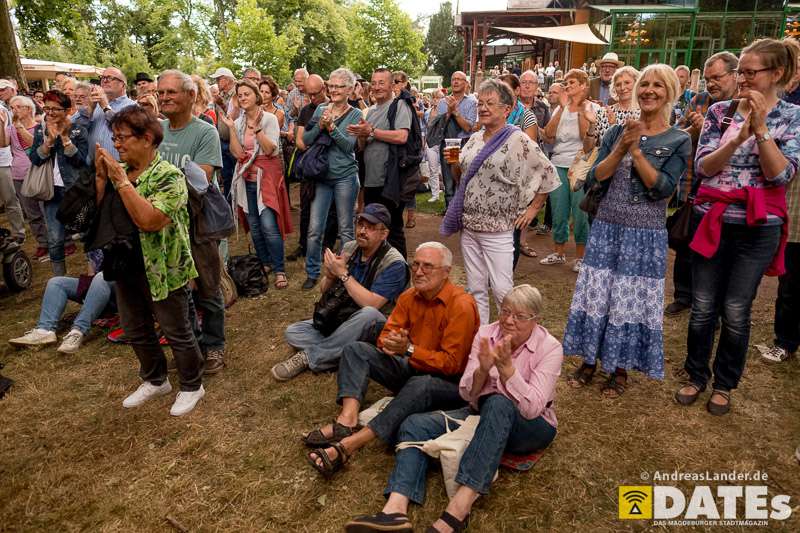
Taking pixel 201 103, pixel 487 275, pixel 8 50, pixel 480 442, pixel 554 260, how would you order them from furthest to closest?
pixel 8 50, pixel 554 260, pixel 201 103, pixel 487 275, pixel 480 442

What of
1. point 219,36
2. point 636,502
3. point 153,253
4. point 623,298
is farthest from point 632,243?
point 219,36

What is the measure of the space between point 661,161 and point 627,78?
1.82 meters

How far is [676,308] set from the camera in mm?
5008

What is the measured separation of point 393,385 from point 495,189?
1.52 metres

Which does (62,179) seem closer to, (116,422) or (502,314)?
(116,422)

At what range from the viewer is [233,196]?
18.9 feet

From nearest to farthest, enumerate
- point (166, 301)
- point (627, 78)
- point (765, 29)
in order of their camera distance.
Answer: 1. point (166, 301)
2. point (627, 78)
3. point (765, 29)

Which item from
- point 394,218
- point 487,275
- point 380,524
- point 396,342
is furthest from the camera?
point 394,218

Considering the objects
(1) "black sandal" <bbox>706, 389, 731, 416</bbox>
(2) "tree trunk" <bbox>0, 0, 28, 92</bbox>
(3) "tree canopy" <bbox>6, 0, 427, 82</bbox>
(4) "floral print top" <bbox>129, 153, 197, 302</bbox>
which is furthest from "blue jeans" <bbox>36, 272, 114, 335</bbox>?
(3) "tree canopy" <bbox>6, 0, 427, 82</bbox>

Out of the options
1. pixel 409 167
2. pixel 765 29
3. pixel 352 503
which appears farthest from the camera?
pixel 765 29

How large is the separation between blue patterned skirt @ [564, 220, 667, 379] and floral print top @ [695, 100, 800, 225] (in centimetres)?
41

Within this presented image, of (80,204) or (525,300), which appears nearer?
(525,300)

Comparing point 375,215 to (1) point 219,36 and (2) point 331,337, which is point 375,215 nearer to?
(2) point 331,337

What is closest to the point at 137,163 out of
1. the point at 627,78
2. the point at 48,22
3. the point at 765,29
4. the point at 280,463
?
the point at 280,463
